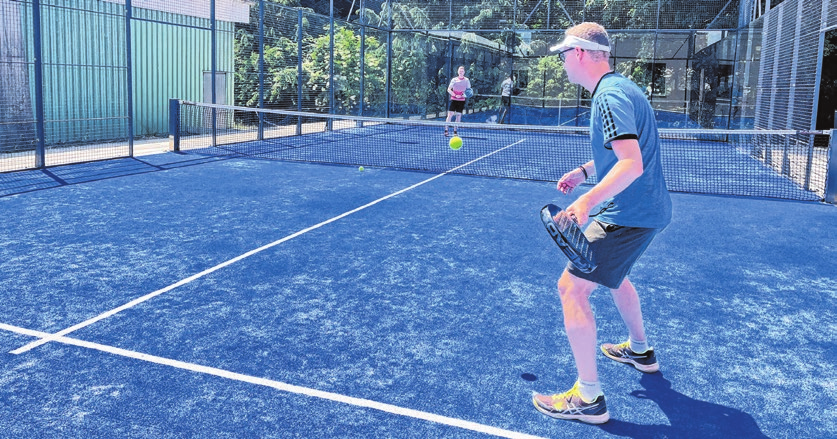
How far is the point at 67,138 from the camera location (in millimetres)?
15914

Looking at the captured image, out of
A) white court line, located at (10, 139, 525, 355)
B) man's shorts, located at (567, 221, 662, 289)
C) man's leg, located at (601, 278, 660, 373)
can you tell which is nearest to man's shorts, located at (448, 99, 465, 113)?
white court line, located at (10, 139, 525, 355)

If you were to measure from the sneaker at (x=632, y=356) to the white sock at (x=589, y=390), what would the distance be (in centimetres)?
82

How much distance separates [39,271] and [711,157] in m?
15.7

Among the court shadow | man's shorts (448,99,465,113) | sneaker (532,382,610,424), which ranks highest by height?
man's shorts (448,99,465,113)

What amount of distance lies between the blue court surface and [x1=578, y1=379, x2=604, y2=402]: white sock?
16 centimetres

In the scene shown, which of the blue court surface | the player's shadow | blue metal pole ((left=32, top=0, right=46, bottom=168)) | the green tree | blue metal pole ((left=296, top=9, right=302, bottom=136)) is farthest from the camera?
the green tree

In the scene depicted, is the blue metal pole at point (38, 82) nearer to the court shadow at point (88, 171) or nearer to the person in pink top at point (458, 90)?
the court shadow at point (88, 171)

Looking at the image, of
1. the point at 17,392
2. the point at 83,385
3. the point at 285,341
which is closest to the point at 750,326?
the point at 285,341

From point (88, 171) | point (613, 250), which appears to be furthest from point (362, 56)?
point (613, 250)

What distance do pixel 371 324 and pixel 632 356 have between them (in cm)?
181

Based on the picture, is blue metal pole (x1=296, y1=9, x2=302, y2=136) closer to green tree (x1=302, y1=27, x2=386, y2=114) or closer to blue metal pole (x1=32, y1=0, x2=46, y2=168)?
green tree (x1=302, y1=27, x2=386, y2=114)

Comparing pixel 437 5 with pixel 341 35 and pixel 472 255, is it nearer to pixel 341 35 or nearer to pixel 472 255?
pixel 341 35

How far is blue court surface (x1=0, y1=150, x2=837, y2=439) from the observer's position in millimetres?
3762

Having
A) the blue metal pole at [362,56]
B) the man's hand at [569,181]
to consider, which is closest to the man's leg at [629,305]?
the man's hand at [569,181]
